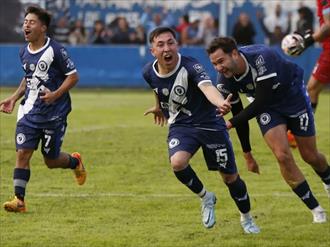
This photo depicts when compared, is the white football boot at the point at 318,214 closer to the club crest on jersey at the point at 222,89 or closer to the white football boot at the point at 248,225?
the white football boot at the point at 248,225

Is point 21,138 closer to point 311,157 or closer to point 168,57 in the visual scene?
point 168,57

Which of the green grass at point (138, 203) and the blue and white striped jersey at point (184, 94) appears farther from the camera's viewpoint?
the green grass at point (138, 203)

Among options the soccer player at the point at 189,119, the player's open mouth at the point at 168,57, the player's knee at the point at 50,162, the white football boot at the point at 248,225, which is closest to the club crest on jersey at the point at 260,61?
the soccer player at the point at 189,119

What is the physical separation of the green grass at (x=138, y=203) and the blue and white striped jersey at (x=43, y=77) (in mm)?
1036

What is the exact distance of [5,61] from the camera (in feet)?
101

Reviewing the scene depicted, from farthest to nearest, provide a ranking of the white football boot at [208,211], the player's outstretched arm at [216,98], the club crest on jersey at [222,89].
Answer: the club crest on jersey at [222,89]
the white football boot at [208,211]
the player's outstretched arm at [216,98]

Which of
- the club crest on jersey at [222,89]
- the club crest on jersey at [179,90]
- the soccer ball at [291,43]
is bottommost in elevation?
the club crest on jersey at [222,89]

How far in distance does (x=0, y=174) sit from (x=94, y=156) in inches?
87.0

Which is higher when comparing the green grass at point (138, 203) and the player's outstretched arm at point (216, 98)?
the player's outstretched arm at point (216, 98)

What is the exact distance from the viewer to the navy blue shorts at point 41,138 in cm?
1144

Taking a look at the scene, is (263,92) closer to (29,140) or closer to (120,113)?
(29,140)

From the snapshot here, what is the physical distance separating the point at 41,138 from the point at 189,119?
222cm

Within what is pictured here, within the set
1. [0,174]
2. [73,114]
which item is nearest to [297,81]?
[0,174]

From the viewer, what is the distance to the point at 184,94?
9.97 m
